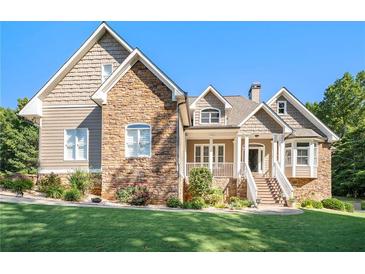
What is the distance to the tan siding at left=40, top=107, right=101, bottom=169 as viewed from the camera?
1335 cm

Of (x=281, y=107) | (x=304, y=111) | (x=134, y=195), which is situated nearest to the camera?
(x=134, y=195)

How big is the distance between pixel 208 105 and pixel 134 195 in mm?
9106

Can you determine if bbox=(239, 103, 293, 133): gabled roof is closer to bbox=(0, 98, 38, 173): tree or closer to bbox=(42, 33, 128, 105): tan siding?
bbox=(42, 33, 128, 105): tan siding

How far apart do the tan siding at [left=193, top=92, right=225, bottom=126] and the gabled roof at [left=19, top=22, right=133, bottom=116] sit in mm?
6126

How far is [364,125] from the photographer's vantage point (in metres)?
25.1

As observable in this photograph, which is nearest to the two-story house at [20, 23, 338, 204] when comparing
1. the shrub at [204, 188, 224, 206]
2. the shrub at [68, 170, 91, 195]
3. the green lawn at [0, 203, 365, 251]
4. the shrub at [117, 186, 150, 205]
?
the shrub at [117, 186, 150, 205]

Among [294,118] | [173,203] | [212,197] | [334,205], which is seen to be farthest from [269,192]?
[294,118]

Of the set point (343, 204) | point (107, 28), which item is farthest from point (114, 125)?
point (343, 204)

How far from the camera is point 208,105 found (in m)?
17.8

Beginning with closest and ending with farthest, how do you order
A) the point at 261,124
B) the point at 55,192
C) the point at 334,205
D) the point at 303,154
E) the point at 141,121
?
the point at 55,192 → the point at 141,121 → the point at 334,205 → the point at 261,124 → the point at 303,154

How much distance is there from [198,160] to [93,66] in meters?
8.80

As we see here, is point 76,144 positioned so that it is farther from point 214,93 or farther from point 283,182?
point 283,182

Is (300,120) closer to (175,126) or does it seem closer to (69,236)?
(175,126)

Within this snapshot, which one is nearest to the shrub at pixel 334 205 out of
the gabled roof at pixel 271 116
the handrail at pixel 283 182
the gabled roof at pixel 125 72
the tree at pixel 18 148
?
the handrail at pixel 283 182
